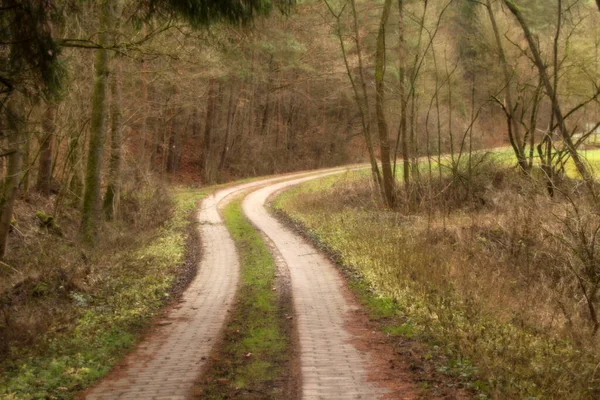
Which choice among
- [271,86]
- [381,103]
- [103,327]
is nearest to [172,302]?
[103,327]

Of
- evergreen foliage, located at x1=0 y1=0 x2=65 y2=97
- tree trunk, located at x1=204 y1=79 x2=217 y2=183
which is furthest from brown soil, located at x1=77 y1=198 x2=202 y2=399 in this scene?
tree trunk, located at x1=204 y1=79 x2=217 y2=183

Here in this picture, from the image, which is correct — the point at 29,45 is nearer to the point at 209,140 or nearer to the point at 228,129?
the point at 209,140

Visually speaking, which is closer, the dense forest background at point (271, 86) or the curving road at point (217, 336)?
the curving road at point (217, 336)

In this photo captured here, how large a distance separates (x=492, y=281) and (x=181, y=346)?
5822mm

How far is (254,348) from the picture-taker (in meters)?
8.37

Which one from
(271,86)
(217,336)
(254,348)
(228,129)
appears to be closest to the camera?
(254,348)

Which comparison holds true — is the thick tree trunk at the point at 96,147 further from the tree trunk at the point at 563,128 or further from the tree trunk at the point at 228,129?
the tree trunk at the point at 228,129

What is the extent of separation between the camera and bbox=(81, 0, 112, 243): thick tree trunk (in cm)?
1580

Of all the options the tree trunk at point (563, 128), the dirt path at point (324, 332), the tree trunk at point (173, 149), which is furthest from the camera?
the tree trunk at point (173, 149)

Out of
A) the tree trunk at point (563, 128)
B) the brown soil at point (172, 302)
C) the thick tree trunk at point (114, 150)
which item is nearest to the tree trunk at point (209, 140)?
the brown soil at point (172, 302)

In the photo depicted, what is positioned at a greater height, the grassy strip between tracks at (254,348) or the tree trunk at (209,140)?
the tree trunk at (209,140)

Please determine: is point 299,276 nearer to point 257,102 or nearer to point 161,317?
point 161,317

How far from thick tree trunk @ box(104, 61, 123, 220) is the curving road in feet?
17.3

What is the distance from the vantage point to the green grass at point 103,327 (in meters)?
6.81
